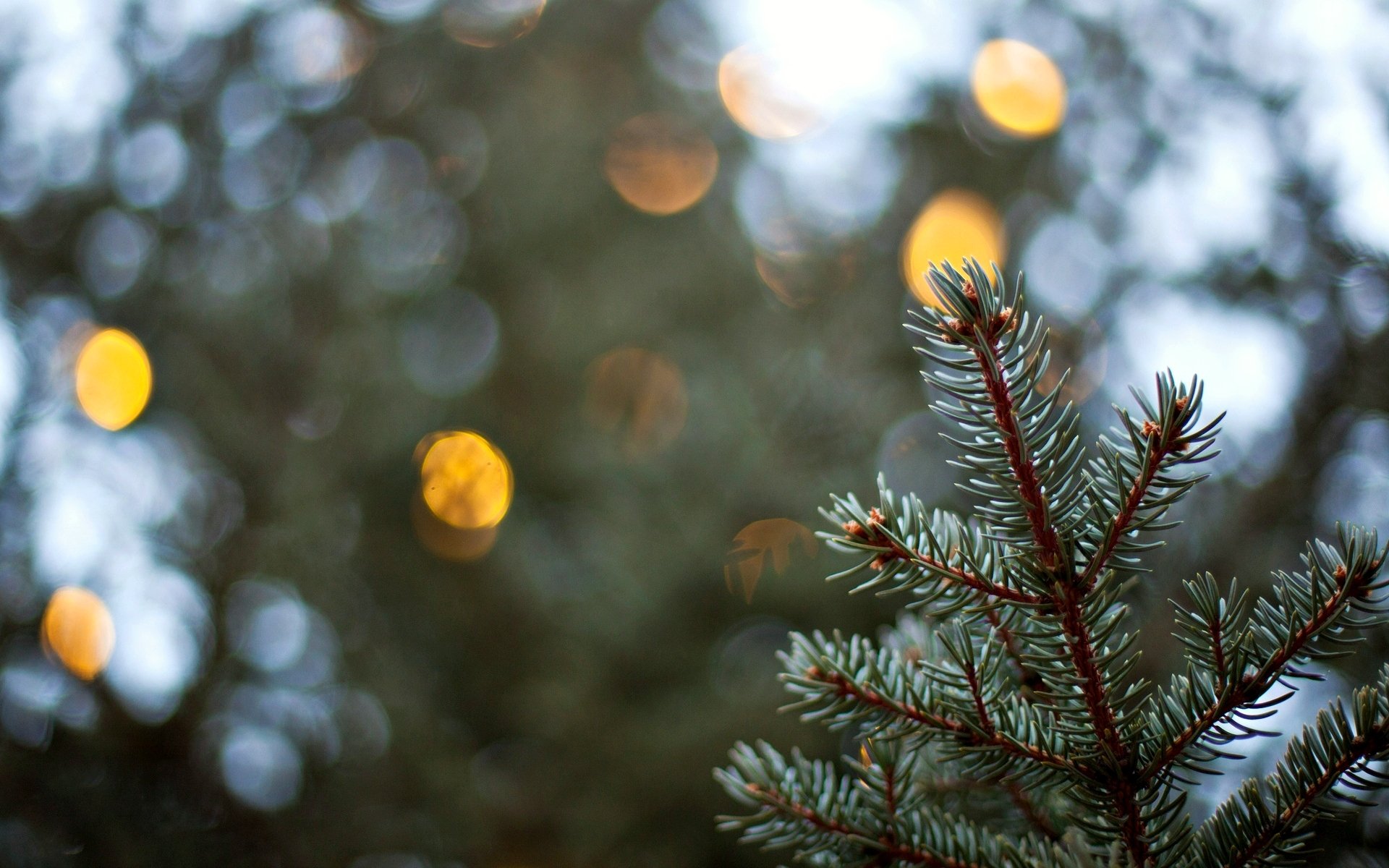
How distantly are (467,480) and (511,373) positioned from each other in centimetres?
35

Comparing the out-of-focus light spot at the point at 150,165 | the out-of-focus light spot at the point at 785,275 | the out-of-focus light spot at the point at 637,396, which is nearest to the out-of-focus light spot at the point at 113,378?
the out-of-focus light spot at the point at 150,165

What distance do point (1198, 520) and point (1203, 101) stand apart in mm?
355

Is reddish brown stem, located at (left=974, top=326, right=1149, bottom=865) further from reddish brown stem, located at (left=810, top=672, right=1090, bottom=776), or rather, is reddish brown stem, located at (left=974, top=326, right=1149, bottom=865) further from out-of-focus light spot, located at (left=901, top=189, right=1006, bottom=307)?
out-of-focus light spot, located at (left=901, top=189, right=1006, bottom=307)

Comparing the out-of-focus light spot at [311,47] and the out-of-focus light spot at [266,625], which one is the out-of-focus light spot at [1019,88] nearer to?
the out-of-focus light spot at [311,47]

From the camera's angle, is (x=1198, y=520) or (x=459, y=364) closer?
(x=1198, y=520)

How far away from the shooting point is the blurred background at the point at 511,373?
652 millimetres

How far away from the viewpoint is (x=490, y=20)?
136 centimetres

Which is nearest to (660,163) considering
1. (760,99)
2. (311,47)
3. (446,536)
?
(760,99)

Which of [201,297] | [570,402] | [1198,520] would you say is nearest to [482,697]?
[570,402]

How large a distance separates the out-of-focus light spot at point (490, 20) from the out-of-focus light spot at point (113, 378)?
70 centimetres

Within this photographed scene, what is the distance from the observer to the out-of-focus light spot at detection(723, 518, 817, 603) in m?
0.92

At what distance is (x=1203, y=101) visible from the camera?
0.69 meters

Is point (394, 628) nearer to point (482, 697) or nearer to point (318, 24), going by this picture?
point (482, 697)

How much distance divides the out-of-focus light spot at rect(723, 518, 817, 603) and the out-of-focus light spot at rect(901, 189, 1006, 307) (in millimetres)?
353
